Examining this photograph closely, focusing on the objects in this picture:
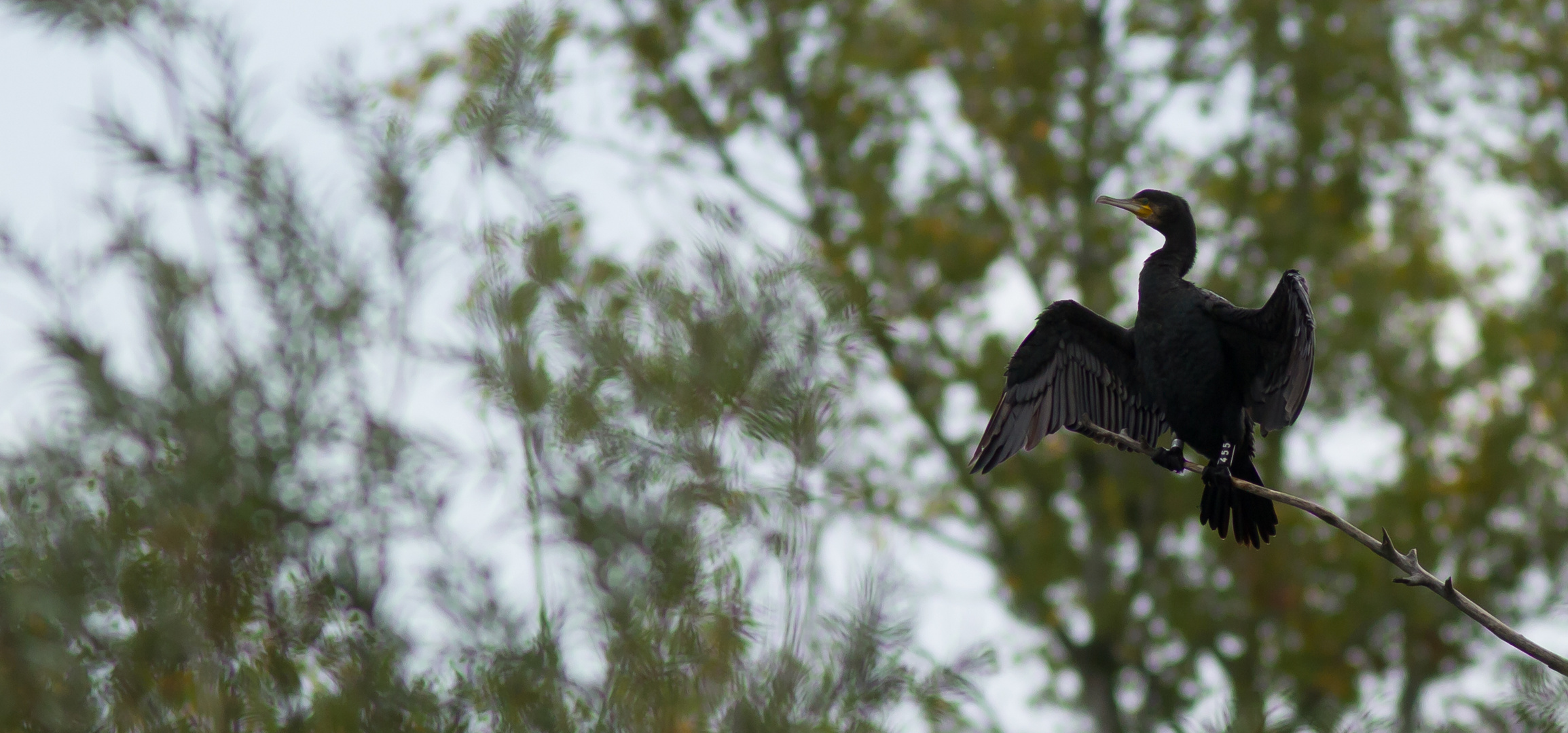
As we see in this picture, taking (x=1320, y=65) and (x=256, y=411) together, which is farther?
(x=1320, y=65)

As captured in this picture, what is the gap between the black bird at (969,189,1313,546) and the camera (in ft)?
12.9

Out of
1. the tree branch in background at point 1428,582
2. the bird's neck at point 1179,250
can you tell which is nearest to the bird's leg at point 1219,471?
the bird's neck at point 1179,250

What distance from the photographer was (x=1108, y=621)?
42.3 feet

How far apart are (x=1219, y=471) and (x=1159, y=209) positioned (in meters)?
0.88

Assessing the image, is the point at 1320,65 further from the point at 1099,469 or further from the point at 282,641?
the point at 282,641

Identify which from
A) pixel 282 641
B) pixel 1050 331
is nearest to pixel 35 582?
pixel 282 641

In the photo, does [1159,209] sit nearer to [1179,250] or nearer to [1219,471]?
[1179,250]

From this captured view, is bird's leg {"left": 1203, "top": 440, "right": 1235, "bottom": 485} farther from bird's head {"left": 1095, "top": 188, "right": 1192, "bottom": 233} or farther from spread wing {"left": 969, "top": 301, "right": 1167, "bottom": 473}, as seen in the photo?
bird's head {"left": 1095, "top": 188, "right": 1192, "bottom": 233}

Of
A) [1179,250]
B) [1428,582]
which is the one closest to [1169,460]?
[1179,250]

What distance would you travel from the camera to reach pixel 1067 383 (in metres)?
4.44

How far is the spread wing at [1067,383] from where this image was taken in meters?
4.36

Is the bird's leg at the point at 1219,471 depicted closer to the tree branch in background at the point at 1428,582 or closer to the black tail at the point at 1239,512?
the black tail at the point at 1239,512

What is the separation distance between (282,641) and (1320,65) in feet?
37.2

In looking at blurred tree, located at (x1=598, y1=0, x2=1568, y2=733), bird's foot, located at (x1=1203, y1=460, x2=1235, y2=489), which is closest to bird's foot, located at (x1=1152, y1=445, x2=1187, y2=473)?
bird's foot, located at (x1=1203, y1=460, x2=1235, y2=489)
